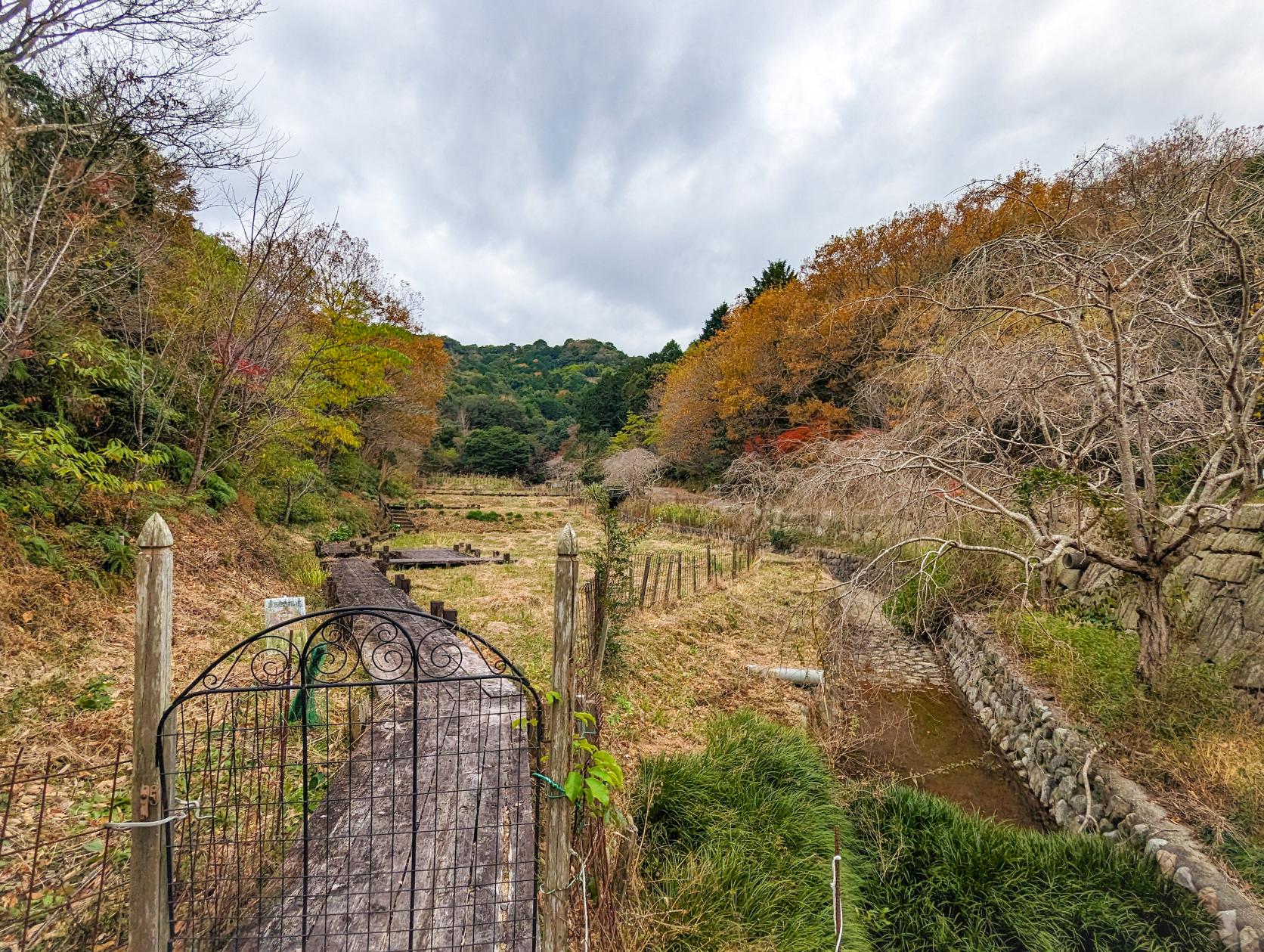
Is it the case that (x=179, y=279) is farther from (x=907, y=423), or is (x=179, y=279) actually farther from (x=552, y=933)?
(x=907, y=423)

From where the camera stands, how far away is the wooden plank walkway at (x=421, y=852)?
2.11m

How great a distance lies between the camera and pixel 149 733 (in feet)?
5.62

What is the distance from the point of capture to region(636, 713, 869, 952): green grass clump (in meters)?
2.92

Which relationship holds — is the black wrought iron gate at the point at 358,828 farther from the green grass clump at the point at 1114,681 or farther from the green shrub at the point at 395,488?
the green shrub at the point at 395,488

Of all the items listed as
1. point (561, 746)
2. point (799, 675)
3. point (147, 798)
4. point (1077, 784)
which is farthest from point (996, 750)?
point (147, 798)

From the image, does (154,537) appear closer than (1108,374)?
Yes

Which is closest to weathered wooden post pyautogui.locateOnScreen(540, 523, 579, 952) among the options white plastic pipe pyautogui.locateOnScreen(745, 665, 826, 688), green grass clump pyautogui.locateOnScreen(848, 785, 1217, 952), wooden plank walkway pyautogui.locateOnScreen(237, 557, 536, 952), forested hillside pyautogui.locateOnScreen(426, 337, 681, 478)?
wooden plank walkway pyautogui.locateOnScreen(237, 557, 536, 952)

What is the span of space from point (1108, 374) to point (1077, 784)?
3.54 meters

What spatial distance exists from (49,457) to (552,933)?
655 cm

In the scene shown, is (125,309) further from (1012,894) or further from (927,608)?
(927,608)

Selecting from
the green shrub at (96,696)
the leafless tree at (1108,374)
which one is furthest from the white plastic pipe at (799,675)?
the green shrub at (96,696)

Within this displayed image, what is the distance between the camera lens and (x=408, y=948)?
200 cm

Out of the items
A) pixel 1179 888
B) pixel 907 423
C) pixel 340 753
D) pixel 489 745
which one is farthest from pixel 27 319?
pixel 1179 888

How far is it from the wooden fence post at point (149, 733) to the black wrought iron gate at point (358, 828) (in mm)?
44
